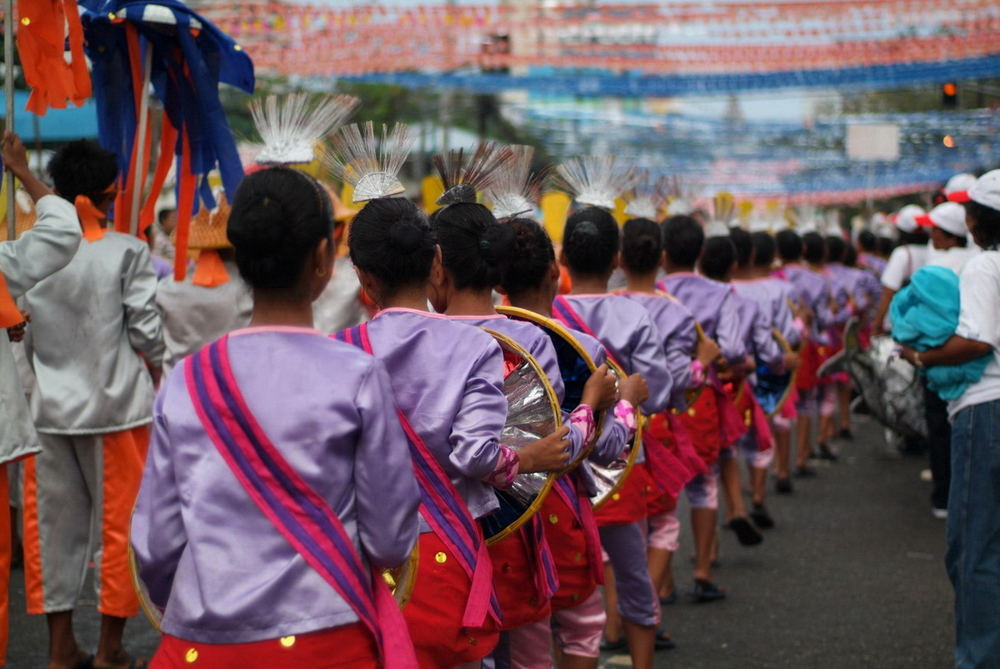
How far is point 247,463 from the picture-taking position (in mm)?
2629

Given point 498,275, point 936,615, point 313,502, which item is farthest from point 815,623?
point 313,502

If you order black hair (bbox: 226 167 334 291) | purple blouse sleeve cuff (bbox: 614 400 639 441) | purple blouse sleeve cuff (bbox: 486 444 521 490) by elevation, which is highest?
black hair (bbox: 226 167 334 291)

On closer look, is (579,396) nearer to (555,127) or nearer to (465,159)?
(465,159)

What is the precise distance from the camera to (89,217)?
5480 mm

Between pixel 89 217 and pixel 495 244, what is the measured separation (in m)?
2.30

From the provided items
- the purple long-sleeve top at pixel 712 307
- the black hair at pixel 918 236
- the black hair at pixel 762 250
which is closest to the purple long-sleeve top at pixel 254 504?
the purple long-sleeve top at pixel 712 307

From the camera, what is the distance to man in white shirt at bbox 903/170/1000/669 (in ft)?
15.2

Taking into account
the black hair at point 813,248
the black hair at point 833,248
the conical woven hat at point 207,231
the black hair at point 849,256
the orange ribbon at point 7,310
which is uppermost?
the orange ribbon at point 7,310

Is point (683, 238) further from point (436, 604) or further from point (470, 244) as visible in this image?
point (436, 604)

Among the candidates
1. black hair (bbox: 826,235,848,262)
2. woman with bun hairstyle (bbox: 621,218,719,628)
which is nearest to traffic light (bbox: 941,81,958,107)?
black hair (bbox: 826,235,848,262)

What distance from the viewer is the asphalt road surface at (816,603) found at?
5.99 meters

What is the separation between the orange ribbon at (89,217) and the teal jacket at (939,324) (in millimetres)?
3238

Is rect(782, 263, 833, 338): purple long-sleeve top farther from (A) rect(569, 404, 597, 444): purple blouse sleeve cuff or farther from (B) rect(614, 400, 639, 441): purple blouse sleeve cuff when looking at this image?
(A) rect(569, 404, 597, 444): purple blouse sleeve cuff

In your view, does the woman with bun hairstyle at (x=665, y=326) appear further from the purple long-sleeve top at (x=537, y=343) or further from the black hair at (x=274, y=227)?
the black hair at (x=274, y=227)
